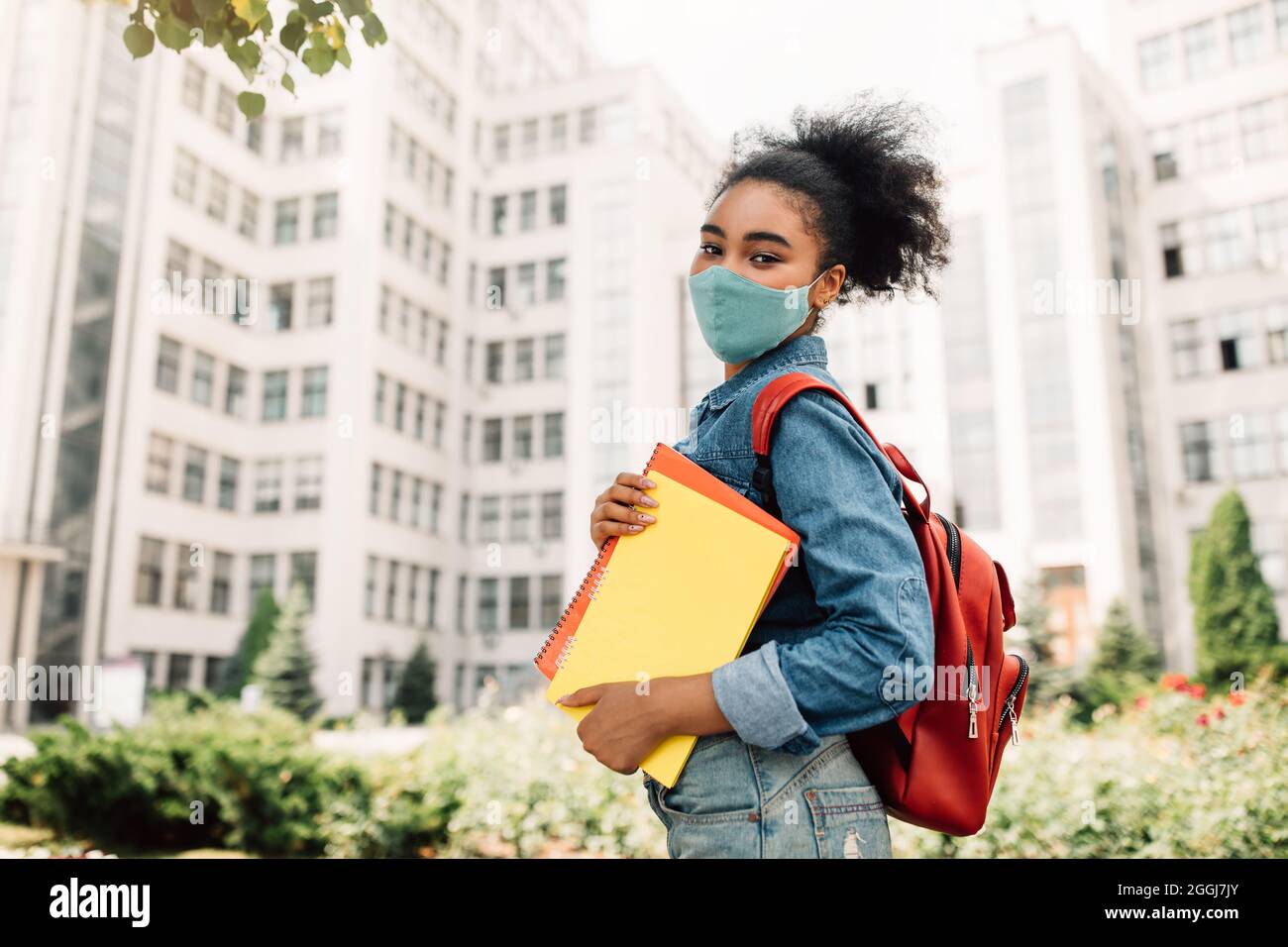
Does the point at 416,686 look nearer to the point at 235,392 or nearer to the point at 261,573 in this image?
the point at 261,573

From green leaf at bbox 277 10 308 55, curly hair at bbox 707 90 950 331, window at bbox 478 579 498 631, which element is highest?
window at bbox 478 579 498 631

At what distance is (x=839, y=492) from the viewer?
177 cm

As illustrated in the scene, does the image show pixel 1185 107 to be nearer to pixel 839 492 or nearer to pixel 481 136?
pixel 481 136

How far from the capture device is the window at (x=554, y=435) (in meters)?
41.8

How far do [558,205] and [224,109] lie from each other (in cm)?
1263

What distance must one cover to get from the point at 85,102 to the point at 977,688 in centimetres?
3504

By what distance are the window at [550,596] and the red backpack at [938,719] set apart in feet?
128

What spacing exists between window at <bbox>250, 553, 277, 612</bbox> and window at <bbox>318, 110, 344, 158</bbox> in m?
14.3

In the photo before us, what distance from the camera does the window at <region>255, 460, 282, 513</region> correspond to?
37312 millimetres

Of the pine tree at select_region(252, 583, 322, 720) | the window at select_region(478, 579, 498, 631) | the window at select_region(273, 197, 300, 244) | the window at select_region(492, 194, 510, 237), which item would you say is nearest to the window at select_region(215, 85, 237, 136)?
the window at select_region(273, 197, 300, 244)

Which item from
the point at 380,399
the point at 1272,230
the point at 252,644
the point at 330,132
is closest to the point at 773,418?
the point at 252,644

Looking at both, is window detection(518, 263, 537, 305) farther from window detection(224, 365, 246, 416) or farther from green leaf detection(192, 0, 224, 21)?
green leaf detection(192, 0, 224, 21)

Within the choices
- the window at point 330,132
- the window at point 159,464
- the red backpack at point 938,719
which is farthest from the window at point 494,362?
the red backpack at point 938,719
